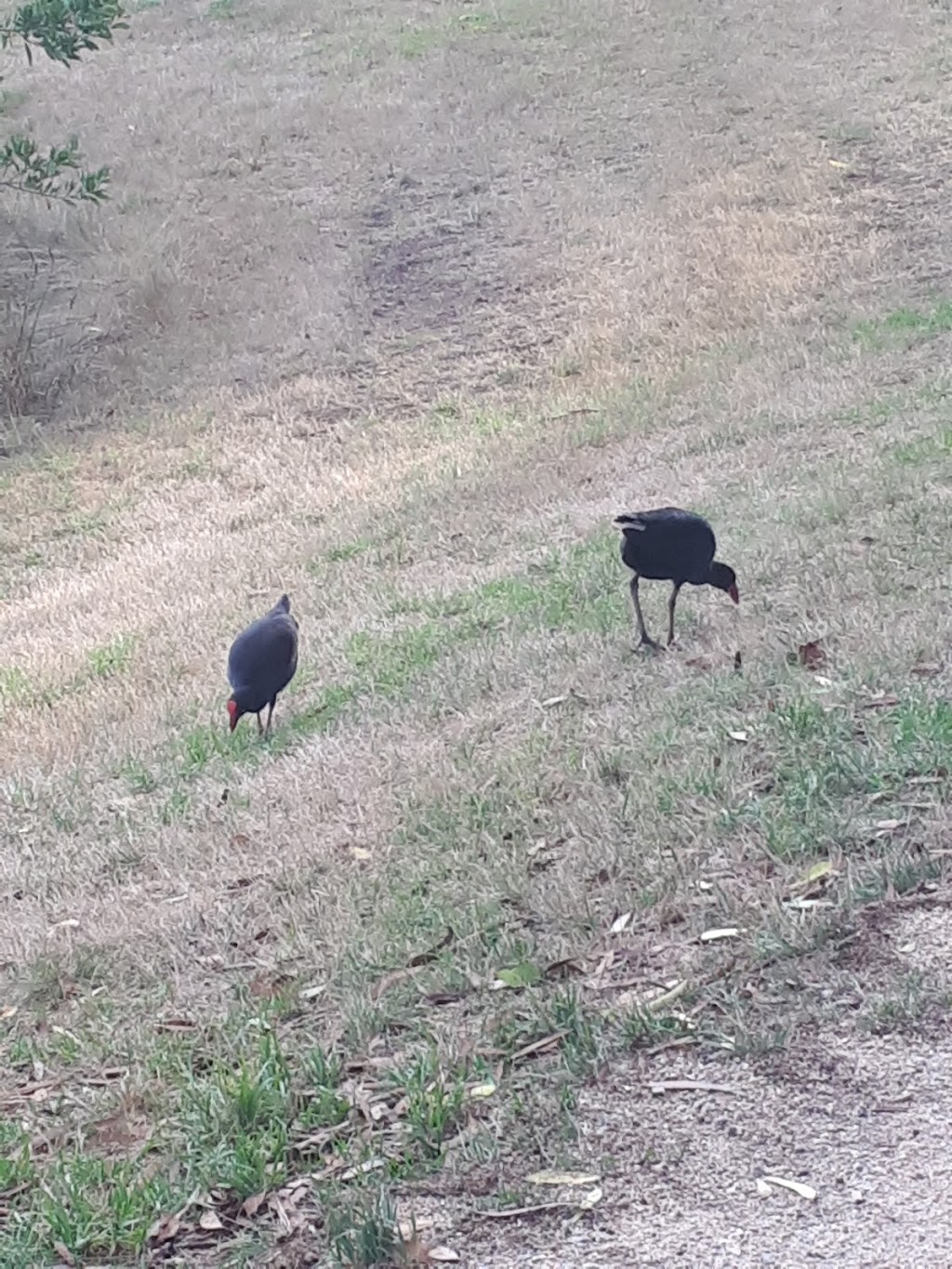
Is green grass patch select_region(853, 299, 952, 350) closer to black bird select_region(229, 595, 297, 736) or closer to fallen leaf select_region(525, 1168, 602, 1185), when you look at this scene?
black bird select_region(229, 595, 297, 736)

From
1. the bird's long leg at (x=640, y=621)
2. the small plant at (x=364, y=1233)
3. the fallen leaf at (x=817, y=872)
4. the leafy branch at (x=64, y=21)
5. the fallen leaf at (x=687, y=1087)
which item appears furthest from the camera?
the leafy branch at (x=64, y=21)

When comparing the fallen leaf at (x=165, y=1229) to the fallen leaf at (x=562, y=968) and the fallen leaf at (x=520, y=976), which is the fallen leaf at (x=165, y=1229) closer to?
the fallen leaf at (x=520, y=976)

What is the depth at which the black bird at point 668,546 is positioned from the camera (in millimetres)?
7301

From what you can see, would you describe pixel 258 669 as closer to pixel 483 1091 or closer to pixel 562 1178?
pixel 483 1091

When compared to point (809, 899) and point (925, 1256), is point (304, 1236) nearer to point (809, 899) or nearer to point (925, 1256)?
point (925, 1256)

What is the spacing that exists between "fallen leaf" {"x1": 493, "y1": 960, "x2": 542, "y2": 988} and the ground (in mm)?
52

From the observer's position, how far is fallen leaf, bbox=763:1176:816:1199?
10.7ft

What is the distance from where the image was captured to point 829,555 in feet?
28.1

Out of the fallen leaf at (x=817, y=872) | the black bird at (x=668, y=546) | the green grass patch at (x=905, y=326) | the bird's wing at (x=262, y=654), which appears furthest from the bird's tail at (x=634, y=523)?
the green grass patch at (x=905, y=326)

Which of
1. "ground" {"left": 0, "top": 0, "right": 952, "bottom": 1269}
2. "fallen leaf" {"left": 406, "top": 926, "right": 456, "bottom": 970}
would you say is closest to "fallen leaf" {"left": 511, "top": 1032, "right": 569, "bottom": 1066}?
"ground" {"left": 0, "top": 0, "right": 952, "bottom": 1269}

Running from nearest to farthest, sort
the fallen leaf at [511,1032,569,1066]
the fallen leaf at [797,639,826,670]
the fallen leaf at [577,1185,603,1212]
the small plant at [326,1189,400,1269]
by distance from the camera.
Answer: the small plant at [326,1189,400,1269], the fallen leaf at [577,1185,603,1212], the fallen leaf at [511,1032,569,1066], the fallen leaf at [797,639,826,670]

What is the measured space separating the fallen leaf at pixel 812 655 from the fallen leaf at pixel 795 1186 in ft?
11.6

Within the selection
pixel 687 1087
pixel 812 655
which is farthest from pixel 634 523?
pixel 687 1087

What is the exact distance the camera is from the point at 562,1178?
342 cm
